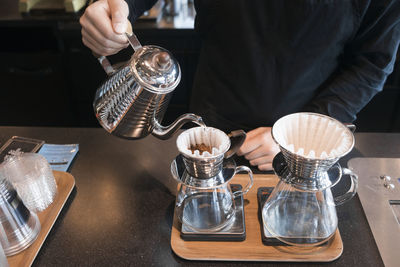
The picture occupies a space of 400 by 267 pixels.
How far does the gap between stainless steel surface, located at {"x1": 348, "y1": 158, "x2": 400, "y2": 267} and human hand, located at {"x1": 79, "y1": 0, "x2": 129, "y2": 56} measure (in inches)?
25.2

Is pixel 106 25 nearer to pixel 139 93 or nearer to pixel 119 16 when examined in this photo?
pixel 119 16

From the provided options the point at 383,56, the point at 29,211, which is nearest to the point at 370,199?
the point at 383,56

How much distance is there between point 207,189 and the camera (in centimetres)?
74

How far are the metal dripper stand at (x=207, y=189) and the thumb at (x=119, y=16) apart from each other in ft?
0.85

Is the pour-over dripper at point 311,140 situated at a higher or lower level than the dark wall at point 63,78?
higher

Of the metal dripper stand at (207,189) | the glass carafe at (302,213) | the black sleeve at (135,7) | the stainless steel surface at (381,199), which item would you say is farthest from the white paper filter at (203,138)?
the black sleeve at (135,7)

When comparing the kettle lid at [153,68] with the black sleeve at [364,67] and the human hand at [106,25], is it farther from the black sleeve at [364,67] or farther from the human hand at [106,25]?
the black sleeve at [364,67]

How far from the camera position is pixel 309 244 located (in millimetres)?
713

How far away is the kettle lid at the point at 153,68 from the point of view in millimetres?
662

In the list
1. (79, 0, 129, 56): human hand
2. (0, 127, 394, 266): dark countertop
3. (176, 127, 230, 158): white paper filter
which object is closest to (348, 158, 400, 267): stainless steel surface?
(0, 127, 394, 266): dark countertop

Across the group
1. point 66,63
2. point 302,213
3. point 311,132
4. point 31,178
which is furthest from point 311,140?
point 66,63

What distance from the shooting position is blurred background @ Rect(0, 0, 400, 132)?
6.44 ft

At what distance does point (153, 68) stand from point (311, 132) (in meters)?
0.33

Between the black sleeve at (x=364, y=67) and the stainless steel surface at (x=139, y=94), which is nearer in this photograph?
the stainless steel surface at (x=139, y=94)
